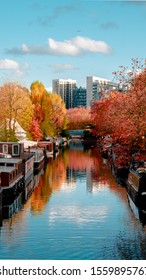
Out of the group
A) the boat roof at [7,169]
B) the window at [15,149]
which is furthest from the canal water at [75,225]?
the window at [15,149]

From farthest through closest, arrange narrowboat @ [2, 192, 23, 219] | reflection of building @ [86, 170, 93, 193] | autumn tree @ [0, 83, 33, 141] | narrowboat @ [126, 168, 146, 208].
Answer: autumn tree @ [0, 83, 33, 141], reflection of building @ [86, 170, 93, 193], narrowboat @ [126, 168, 146, 208], narrowboat @ [2, 192, 23, 219]

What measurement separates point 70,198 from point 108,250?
14.7 m

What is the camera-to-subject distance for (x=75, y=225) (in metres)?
29.6

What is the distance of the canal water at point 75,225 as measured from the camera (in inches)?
968

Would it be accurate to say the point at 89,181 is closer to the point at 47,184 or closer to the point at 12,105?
the point at 47,184

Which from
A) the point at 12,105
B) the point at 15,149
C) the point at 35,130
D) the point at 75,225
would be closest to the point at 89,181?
the point at 15,149

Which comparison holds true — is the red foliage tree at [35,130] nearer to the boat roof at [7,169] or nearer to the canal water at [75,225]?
the canal water at [75,225]

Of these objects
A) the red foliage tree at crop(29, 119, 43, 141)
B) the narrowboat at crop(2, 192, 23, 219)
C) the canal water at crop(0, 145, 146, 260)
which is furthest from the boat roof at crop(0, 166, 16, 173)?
the red foliage tree at crop(29, 119, 43, 141)

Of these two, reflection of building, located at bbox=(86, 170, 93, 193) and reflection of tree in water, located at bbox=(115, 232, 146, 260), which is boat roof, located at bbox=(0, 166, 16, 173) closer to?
reflection of building, located at bbox=(86, 170, 93, 193)

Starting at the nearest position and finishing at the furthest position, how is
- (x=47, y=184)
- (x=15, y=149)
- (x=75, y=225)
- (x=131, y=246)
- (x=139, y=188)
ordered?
(x=131, y=246) → (x=75, y=225) → (x=139, y=188) → (x=47, y=184) → (x=15, y=149)

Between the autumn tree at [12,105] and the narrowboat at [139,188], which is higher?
the autumn tree at [12,105]

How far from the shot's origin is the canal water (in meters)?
24.6
